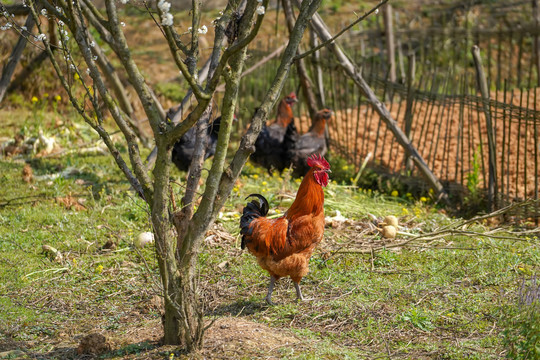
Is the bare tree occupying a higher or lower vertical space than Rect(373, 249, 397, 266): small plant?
higher

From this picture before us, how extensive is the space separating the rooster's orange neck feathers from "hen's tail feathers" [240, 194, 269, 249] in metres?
0.31

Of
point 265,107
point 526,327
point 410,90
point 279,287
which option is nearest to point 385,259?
point 279,287

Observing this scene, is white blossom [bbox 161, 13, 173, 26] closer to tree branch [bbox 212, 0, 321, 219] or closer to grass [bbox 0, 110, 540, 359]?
tree branch [bbox 212, 0, 321, 219]

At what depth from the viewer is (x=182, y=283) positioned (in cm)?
346

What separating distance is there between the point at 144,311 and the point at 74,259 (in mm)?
1227

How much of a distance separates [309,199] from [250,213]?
0.53 meters

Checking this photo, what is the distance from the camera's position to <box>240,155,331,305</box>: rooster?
456cm

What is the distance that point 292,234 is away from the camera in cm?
461

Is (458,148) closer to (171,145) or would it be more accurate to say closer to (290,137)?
(290,137)

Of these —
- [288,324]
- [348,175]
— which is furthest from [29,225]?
[348,175]

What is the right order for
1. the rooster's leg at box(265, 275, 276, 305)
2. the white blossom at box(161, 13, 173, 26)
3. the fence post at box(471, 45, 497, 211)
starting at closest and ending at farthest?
the white blossom at box(161, 13, 173, 26)
the rooster's leg at box(265, 275, 276, 305)
the fence post at box(471, 45, 497, 211)

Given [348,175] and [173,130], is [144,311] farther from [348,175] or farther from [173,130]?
[348,175]

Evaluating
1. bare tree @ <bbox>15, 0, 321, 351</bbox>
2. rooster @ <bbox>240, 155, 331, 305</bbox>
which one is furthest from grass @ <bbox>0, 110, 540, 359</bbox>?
rooster @ <bbox>240, 155, 331, 305</bbox>

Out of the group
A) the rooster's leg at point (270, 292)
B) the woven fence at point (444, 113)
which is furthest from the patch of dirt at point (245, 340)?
the woven fence at point (444, 113)
